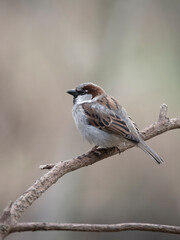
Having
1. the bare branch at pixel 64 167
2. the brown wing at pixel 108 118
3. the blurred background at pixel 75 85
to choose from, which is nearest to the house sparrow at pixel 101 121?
the brown wing at pixel 108 118

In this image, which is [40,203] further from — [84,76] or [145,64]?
[145,64]

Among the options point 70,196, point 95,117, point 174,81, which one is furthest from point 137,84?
point 95,117

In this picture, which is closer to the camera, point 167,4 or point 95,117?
point 95,117

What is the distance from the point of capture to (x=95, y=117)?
3.73 m

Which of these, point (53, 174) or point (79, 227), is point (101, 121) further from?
point (79, 227)

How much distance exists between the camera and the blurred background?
6555mm

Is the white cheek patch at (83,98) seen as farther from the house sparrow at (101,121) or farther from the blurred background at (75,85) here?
the blurred background at (75,85)

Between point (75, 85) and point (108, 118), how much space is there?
3546 millimetres

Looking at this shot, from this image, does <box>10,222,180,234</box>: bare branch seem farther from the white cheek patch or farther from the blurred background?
the blurred background

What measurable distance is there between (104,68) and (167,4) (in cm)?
187

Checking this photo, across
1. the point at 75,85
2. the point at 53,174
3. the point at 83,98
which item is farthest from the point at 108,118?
the point at 75,85

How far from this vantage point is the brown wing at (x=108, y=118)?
3.59 meters

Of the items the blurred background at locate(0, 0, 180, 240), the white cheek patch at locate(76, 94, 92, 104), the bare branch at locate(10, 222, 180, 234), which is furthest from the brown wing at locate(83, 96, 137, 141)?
the blurred background at locate(0, 0, 180, 240)

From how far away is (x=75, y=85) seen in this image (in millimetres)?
7176
